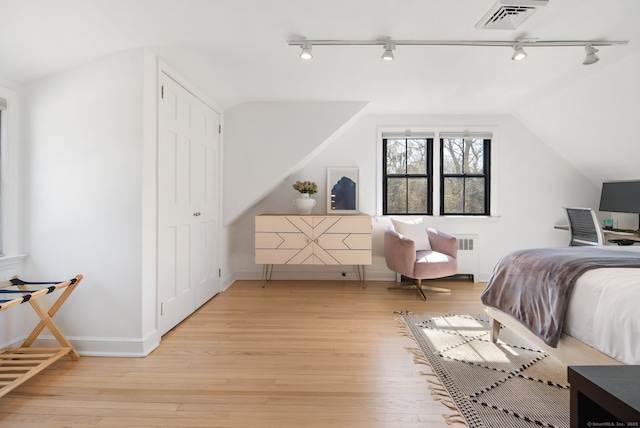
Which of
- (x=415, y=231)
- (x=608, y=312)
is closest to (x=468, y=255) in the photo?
(x=415, y=231)

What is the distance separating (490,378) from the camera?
198 cm

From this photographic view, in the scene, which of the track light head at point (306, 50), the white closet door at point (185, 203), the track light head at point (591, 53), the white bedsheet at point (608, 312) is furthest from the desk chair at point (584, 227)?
the white closet door at point (185, 203)

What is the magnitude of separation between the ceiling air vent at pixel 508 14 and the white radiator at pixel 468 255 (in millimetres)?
2860

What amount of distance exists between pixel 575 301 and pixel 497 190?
9.97ft

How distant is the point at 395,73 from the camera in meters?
2.98

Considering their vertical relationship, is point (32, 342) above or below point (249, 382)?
above

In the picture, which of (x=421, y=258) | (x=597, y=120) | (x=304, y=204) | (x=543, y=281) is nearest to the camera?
(x=543, y=281)

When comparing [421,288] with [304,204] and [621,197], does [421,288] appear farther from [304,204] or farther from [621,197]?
[621,197]

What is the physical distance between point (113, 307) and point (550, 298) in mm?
2709

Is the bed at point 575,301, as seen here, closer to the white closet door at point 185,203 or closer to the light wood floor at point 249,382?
the light wood floor at point 249,382

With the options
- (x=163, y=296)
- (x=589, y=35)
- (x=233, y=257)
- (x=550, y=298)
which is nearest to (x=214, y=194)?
(x=233, y=257)

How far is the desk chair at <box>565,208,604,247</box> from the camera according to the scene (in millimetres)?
3521

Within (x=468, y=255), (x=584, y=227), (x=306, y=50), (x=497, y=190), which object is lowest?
(x=468, y=255)

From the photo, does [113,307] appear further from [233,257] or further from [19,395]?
[233,257]
